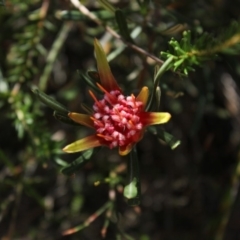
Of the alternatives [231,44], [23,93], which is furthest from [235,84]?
[231,44]

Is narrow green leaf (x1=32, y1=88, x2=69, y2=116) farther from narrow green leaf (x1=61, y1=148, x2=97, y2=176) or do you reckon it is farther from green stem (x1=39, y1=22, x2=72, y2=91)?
green stem (x1=39, y1=22, x2=72, y2=91)

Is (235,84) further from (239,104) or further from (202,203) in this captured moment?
(202,203)

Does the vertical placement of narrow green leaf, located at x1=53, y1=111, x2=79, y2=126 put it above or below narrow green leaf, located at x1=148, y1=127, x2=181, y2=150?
above

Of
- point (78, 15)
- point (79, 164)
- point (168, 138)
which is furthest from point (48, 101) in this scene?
point (78, 15)

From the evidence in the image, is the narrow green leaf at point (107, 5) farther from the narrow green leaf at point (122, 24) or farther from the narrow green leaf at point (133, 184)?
the narrow green leaf at point (133, 184)

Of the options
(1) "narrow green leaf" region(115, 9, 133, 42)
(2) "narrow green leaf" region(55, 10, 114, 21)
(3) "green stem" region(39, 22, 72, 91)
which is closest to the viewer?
(1) "narrow green leaf" region(115, 9, 133, 42)

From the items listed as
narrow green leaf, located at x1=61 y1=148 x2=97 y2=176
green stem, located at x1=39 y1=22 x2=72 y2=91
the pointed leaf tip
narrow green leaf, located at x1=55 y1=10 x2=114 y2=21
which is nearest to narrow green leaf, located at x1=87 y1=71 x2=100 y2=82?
the pointed leaf tip
